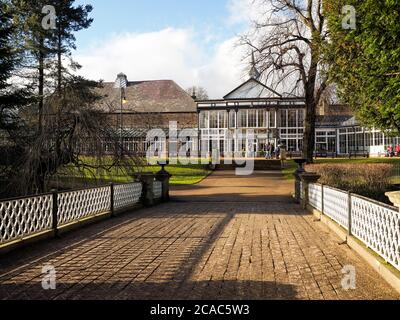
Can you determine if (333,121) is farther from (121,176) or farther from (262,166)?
(121,176)

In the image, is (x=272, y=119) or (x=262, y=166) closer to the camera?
(x=262, y=166)

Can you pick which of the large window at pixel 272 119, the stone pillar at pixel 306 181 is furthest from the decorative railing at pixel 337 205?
the large window at pixel 272 119

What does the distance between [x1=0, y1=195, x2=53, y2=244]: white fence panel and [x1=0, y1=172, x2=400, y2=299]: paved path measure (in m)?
0.40

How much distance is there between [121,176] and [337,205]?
7177mm

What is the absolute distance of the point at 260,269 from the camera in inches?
245

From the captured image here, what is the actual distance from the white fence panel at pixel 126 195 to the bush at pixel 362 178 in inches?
345

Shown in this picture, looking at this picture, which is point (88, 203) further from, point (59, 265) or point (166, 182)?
point (166, 182)

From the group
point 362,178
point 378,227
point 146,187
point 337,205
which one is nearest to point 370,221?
point 378,227

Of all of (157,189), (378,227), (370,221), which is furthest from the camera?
(157,189)

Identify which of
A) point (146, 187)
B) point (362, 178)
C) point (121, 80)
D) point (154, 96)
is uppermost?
point (121, 80)

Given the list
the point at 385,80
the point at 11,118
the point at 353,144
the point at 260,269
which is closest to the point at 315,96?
the point at 385,80

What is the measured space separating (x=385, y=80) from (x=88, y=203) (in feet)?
29.4

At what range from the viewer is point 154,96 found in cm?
6241

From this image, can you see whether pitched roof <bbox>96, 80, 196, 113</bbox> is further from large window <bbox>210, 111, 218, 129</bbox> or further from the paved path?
the paved path
